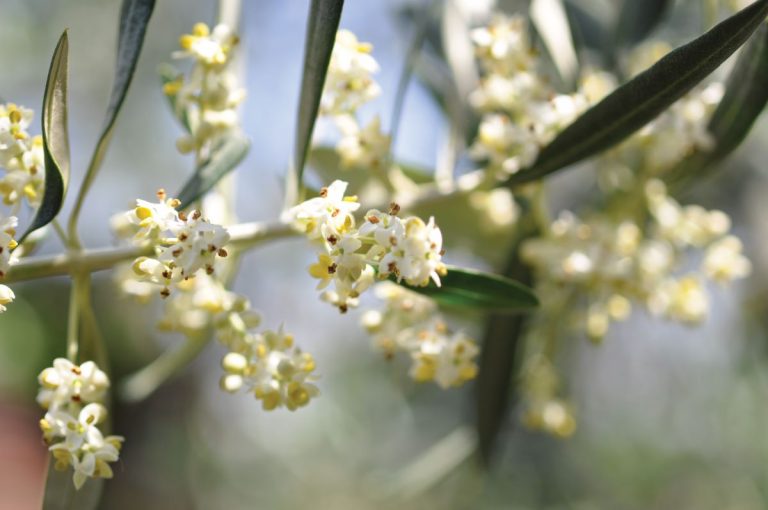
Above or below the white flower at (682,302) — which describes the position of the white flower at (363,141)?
above

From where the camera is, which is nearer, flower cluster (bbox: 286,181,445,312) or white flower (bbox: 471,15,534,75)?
flower cluster (bbox: 286,181,445,312)

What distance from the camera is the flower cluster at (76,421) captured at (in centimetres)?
79

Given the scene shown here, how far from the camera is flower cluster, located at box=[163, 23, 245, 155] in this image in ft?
3.12

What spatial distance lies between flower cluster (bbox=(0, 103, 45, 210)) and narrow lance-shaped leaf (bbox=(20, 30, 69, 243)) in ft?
0.23

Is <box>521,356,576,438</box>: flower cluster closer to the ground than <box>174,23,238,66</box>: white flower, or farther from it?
closer to the ground

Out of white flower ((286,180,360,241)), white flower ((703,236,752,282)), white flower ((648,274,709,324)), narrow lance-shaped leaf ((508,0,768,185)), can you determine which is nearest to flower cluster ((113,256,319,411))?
white flower ((286,180,360,241))

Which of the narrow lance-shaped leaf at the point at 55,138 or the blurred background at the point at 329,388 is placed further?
the blurred background at the point at 329,388

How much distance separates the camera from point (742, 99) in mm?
959

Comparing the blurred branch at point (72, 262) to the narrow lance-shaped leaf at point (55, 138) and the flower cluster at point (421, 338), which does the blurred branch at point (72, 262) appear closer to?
the narrow lance-shaped leaf at point (55, 138)

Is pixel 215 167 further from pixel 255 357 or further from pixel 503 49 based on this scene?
pixel 503 49

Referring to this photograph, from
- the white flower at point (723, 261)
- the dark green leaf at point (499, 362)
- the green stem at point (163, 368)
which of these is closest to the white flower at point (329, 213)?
the green stem at point (163, 368)

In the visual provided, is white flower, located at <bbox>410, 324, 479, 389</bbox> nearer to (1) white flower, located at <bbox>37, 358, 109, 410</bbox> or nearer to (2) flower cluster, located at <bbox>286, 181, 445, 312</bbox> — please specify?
(2) flower cluster, located at <bbox>286, 181, 445, 312</bbox>

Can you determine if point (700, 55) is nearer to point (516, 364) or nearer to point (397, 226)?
point (397, 226)

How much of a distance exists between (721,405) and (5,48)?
2349 mm
